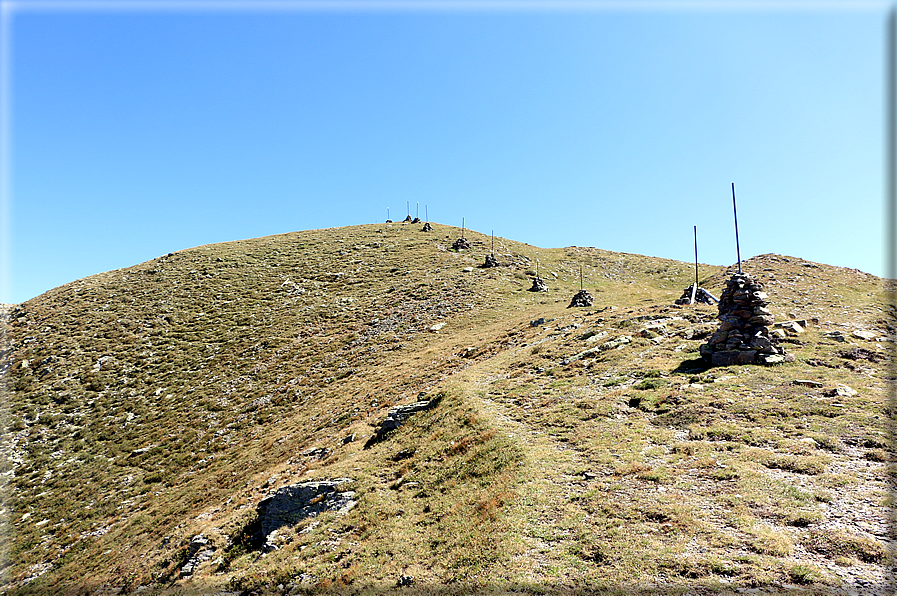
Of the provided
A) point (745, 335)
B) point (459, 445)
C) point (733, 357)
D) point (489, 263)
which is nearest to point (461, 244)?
point (489, 263)

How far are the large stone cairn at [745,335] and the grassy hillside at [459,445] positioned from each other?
1.35 m

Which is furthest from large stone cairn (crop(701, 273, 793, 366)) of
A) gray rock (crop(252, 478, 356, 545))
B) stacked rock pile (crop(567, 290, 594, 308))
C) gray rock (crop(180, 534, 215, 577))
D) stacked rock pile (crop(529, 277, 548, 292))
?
stacked rock pile (crop(529, 277, 548, 292))

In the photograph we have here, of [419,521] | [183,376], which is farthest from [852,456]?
[183,376]

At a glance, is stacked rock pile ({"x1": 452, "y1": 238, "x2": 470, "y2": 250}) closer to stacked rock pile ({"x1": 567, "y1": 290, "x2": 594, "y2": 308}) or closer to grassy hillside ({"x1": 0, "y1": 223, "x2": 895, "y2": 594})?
grassy hillside ({"x1": 0, "y1": 223, "x2": 895, "y2": 594})

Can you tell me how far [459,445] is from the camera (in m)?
19.1

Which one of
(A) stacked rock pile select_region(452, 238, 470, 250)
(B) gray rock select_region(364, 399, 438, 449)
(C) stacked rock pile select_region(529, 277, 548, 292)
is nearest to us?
(B) gray rock select_region(364, 399, 438, 449)

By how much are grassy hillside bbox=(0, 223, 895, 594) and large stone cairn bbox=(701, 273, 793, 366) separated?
1347 mm

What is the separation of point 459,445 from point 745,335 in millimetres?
17609

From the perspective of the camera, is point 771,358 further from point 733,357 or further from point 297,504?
point 297,504

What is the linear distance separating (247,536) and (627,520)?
1592 centimetres

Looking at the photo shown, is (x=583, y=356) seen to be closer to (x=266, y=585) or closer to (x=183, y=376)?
(x=266, y=585)

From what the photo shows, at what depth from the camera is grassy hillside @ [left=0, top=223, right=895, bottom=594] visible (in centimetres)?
1067

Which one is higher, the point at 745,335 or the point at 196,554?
the point at 745,335

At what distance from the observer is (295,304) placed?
61.9 m
